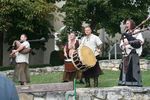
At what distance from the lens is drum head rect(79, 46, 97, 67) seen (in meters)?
9.76

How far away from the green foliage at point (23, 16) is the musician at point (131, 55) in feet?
28.1

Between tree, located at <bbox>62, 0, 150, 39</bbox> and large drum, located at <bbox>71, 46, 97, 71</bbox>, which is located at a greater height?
tree, located at <bbox>62, 0, 150, 39</bbox>

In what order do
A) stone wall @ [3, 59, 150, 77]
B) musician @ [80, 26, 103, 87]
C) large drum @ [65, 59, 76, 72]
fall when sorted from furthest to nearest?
stone wall @ [3, 59, 150, 77]
large drum @ [65, 59, 76, 72]
musician @ [80, 26, 103, 87]

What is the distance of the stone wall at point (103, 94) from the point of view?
8.38m

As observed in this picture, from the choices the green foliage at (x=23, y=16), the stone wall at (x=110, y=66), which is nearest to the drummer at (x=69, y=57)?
the stone wall at (x=110, y=66)

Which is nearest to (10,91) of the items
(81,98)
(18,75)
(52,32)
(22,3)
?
(81,98)

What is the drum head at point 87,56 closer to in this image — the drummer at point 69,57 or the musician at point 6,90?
the drummer at point 69,57

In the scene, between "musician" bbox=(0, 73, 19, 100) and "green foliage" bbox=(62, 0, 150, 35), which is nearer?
"musician" bbox=(0, 73, 19, 100)

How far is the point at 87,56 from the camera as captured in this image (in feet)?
32.2

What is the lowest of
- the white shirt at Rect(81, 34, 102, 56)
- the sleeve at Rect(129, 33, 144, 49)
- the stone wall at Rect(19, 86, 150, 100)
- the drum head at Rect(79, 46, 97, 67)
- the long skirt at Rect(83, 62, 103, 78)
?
the stone wall at Rect(19, 86, 150, 100)

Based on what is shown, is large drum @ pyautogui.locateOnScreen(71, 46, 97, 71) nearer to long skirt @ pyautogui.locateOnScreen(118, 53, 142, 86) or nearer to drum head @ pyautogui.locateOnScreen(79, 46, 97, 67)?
drum head @ pyautogui.locateOnScreen(79, 46, 97, 67)

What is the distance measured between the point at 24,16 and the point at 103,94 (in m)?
10.2

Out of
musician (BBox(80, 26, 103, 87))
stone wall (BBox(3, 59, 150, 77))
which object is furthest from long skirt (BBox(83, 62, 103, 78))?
stone wall (BBox(3, 59, 150, 77))

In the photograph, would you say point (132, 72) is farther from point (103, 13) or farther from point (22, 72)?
point (103, 13)
